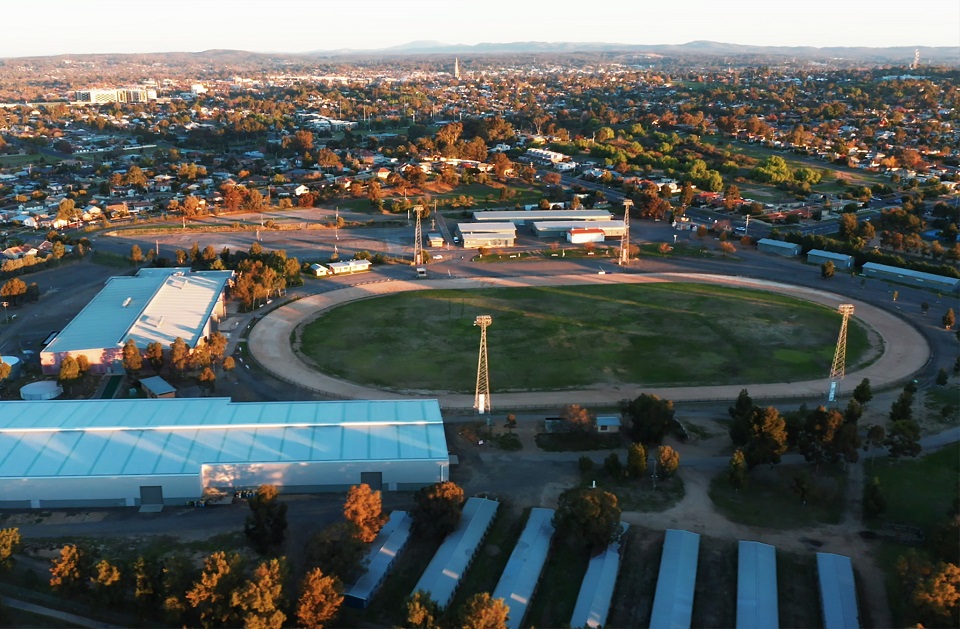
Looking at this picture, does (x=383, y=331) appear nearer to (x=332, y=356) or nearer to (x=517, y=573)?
(x=332, y=356)

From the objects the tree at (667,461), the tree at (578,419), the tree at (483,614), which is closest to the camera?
the tree at (483,614)

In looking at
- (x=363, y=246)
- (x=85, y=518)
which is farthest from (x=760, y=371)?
(x=363, y=246)

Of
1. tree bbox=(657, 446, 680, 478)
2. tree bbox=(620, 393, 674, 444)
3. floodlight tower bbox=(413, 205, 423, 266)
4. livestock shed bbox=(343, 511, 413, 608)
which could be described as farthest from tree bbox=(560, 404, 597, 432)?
floodlight tower bbox=(413, 205, 423, 266)

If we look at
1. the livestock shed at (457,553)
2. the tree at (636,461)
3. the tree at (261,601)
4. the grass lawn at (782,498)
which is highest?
the tree at (261,601)

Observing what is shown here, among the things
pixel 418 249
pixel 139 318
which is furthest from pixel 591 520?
pixel 418 249

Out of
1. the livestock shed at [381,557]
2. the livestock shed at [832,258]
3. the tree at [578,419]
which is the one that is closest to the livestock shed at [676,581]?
the tree at [578,419]

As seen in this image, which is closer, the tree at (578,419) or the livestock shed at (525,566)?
the livestock shed at (525,566)

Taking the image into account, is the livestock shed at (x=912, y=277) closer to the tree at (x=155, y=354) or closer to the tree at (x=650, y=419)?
the tree at (x=650, y=419)

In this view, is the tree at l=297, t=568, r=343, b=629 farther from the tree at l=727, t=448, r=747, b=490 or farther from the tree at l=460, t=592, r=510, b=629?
the tree at l=727, t=448, r=747, b=490
